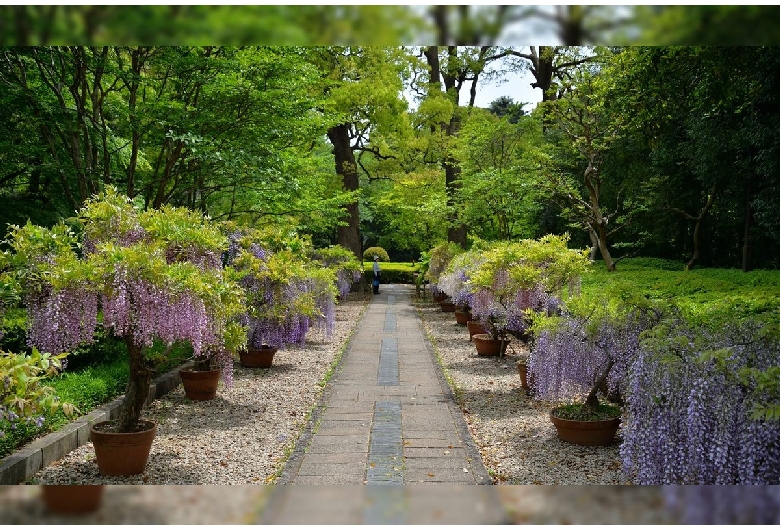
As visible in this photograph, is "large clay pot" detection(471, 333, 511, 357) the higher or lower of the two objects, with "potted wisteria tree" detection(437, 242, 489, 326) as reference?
lower

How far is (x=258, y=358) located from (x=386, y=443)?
3.44 metres

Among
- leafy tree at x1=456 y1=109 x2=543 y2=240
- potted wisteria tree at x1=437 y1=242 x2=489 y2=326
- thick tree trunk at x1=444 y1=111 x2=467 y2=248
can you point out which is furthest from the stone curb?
thick tree trunk at x1=444 y1=111 x2=467 y2=248

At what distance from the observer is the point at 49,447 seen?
3916 mm

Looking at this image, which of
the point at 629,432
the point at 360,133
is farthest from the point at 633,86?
the point at 360,133

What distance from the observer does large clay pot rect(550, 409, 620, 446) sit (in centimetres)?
439

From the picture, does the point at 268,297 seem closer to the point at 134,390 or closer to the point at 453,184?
the point at 134,390

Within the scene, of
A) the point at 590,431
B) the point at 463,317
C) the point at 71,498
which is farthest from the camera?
the point at 463,317

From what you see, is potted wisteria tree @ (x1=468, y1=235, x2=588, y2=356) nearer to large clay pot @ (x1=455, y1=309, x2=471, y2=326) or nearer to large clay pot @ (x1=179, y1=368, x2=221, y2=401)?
large clay pot @ (x1=179, y1=368, x2=221, y2=401)

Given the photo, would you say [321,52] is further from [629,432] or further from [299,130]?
[629,432]

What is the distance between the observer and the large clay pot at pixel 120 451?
3748 millimetres

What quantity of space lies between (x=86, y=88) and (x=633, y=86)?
5.99 metres

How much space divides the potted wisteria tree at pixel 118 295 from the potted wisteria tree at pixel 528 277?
3431mm

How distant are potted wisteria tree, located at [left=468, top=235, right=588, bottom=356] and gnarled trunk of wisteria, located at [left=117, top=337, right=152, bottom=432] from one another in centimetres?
353

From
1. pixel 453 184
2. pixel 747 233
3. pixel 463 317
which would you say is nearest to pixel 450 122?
pixel 453 184
